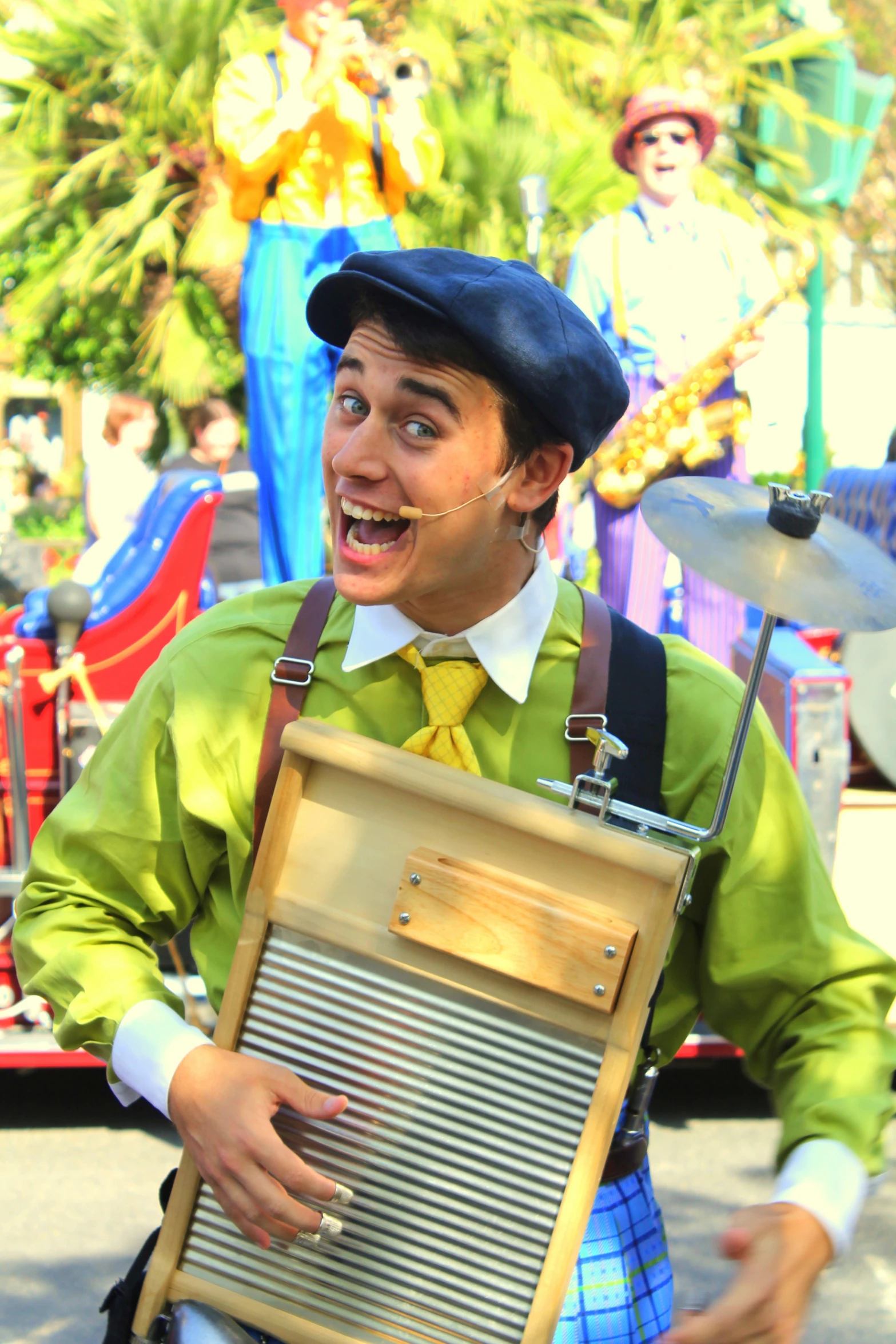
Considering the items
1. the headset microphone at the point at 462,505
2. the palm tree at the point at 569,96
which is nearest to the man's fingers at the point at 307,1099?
the headset microphone at the point at 462,505

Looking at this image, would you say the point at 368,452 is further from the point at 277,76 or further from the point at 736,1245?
the point at 277,76

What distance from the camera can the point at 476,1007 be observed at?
1.53 meters

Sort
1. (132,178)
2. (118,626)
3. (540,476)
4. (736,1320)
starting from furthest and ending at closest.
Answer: (132,178)
(118,626)
(540,476)
(736,1320)

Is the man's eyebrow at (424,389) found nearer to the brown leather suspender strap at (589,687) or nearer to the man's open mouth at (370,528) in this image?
the man's open mouth at (370,528)

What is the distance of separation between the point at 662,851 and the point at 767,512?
1.30 feet

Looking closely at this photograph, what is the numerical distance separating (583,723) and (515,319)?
1.62 ft

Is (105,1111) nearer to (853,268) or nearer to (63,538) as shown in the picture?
(63,538)

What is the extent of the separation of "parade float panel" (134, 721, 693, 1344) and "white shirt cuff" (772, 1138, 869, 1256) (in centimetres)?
22

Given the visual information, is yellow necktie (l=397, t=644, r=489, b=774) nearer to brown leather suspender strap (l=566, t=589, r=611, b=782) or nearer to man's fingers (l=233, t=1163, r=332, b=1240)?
brown leather suspender strap (l=566, t=589, r=611, b=782)

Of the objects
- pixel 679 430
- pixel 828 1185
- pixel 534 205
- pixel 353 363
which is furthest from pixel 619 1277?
pixel 534 205

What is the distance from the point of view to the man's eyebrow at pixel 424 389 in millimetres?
1672

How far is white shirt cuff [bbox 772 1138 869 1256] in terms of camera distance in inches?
59.1

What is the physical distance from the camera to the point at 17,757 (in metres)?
4.50

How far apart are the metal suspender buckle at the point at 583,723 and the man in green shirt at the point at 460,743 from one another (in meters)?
0.02
